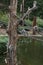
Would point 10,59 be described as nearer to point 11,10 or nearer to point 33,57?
point 11,10

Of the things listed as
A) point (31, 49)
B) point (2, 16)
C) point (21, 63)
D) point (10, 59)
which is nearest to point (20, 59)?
point (21, 63)

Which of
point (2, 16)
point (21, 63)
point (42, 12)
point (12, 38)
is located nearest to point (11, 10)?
point (12, 38)

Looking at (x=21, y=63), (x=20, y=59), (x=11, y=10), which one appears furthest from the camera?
(x=20, y=59)

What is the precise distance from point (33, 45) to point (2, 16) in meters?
12.9

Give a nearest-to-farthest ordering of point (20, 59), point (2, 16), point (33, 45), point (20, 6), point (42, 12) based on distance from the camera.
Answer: point (20, 59), point (33, 45), point (2, 16), point (20, 6), point (42, 12)

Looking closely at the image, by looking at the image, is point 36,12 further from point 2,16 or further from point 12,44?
point 12,44

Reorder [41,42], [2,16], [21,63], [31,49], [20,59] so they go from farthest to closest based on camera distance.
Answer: [2,16] → [41,42] → [31,49] → [20,59] → [21,63]

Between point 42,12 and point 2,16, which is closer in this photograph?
point 2,16

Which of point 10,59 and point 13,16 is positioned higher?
point 13,16

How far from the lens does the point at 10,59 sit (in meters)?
8.78

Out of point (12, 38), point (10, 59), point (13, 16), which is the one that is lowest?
point (10, 59)

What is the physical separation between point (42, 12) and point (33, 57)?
21572 millimetres

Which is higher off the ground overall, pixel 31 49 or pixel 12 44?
pixel 12 44

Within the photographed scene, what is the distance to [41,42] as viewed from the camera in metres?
22.9
